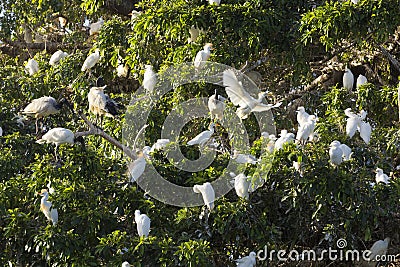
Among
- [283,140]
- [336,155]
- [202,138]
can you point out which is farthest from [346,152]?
[202,138]

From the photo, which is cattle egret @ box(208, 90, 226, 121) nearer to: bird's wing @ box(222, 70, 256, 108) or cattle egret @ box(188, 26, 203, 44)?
bird's wing @ box(222, 70, 256, 108)

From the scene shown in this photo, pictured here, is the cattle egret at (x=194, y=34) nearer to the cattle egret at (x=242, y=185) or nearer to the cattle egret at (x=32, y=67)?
the cattle egret at (x=242, y=185)

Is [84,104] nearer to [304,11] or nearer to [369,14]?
[304,11]

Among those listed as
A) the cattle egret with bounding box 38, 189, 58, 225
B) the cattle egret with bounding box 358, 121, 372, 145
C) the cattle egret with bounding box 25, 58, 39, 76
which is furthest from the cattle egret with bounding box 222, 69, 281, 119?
the cattle egret with bounding box 25, 58, 39, 76

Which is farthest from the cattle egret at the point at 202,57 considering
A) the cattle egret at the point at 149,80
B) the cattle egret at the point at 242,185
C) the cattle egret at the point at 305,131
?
the cattle egret at the point at 242,185

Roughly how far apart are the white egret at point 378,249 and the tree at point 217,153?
0.26 ft

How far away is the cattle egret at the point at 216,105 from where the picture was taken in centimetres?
540

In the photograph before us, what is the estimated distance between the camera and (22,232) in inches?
182

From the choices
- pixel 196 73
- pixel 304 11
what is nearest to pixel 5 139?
pixel 196 73

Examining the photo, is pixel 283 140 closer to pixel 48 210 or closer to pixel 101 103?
pixel 101 103

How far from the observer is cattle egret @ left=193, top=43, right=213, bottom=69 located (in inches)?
213

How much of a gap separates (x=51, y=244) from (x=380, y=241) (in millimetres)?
1989

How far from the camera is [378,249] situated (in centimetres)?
490

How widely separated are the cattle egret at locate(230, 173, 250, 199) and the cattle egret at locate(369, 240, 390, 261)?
86 cm
